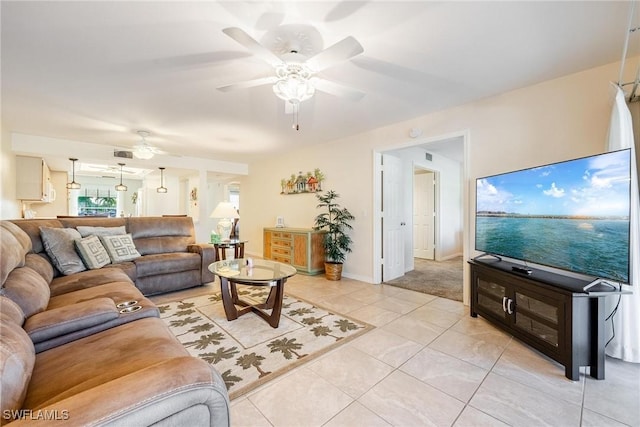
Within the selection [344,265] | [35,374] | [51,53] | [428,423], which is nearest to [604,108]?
[428,423]

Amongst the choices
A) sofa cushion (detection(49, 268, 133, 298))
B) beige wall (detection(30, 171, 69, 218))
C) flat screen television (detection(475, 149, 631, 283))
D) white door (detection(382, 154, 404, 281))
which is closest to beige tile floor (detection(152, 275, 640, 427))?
flat screen television (detection(475, 149, 631, 283))

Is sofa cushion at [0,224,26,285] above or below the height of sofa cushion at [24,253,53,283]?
above

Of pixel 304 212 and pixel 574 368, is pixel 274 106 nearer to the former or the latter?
pixel 304 212

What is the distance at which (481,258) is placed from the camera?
2.84 metres

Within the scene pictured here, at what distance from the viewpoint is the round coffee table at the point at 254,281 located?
2514 millimetres

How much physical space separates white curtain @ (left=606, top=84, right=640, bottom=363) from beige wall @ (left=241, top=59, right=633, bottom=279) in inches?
15.5

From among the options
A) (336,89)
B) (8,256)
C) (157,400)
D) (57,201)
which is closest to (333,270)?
(336,89)

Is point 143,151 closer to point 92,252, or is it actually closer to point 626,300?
point 92,252

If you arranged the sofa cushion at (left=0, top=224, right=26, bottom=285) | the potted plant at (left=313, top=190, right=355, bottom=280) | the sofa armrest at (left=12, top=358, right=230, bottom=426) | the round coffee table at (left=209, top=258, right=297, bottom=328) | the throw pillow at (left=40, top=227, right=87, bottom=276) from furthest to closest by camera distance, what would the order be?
1. the potted plant at (left=313, top=190, right=355, bottom=280)
2. the throw pillow at (left=40, top=227, right=87, bottom=276)
3. the round coffee table at (left=209, top=258, right=297, bottom=328)
4. the sofa cushion at (left=0, top=224, right=26, bottom=285)
5. the sofa armrest at (left=12, top=358, right=230, bottom=426)

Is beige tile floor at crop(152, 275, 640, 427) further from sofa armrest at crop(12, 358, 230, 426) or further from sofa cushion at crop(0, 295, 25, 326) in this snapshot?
sofa cushion at crop(0, 295, 25, 326)

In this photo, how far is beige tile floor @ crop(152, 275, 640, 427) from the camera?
1.45 meters

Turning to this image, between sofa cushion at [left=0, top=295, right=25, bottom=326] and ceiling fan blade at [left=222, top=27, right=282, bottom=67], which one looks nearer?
sofa cushion at [left=0, top=295, right=25, bottom=326]

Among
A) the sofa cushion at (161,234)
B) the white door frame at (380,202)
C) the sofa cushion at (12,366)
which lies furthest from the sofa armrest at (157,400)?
the sofa cushion at (161,234)

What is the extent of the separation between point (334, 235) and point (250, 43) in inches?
131
